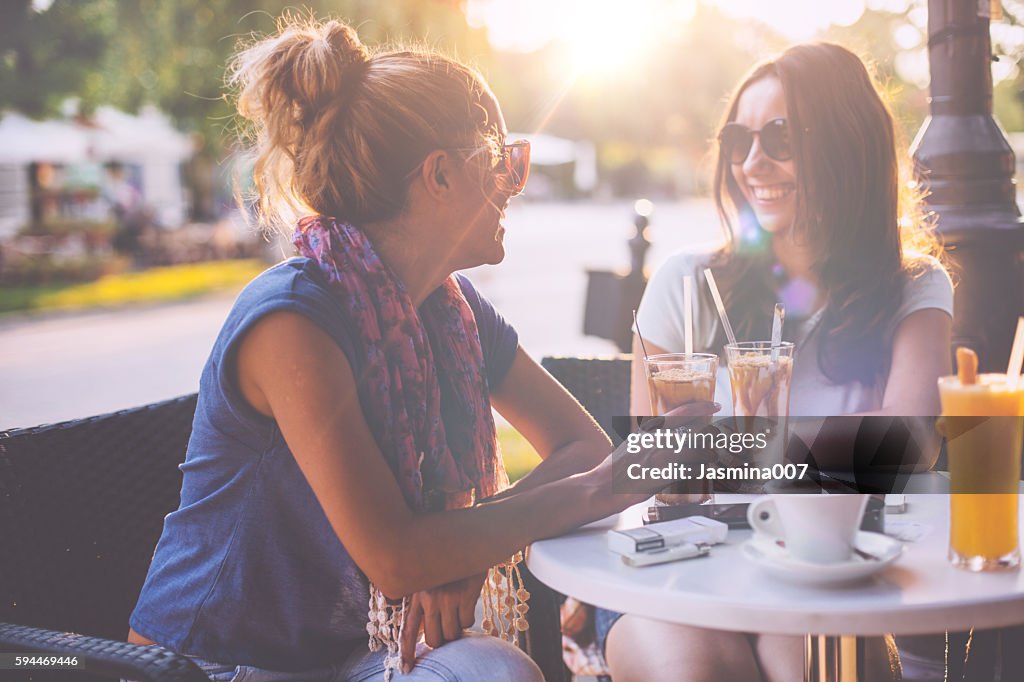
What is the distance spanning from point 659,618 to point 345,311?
0.72 meters

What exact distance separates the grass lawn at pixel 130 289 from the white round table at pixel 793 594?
13351 mm

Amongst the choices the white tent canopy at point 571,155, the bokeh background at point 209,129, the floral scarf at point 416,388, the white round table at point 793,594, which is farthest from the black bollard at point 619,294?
the white tent canopy at point 571,155

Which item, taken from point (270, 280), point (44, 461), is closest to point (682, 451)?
point (270, 280)

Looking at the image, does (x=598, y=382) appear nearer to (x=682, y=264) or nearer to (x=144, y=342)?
(x=682, y=264)

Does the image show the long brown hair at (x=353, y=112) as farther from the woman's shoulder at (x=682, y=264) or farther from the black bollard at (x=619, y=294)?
the black bollard at (x=619, y=294)

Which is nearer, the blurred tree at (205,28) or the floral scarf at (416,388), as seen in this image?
the floral scarf at (416,388)

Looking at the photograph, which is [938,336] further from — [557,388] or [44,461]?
[44,461]

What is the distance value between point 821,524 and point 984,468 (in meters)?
0.24

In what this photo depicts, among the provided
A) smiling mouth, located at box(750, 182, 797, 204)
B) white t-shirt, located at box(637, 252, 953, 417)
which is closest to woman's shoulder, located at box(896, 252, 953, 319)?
white t-shirt, located at box(637, 252, 953, 417)

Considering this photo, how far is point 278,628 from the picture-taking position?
1662 millimetres

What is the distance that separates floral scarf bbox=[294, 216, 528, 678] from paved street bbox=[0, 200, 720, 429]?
0.94m

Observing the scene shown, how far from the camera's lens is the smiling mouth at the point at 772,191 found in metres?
2.48

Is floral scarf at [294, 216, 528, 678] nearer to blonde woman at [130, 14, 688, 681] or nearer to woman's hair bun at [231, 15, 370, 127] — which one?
blonde woman at [130, 14, 688, 681]

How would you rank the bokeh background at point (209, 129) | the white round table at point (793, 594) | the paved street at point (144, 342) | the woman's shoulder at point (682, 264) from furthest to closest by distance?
the paved street at point (144, 342)
the bokeh background at point (209, 129)
the woman's shoulder at point (682, 264)
the white round table at point (793, 594)
